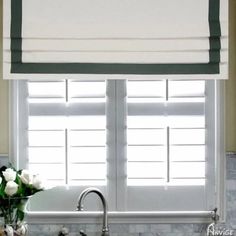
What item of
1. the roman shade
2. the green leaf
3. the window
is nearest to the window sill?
the window

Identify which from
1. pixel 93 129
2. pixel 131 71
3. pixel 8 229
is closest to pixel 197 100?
pixel 131 71

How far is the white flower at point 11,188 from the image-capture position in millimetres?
2117

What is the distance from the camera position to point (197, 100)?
2.46 meters

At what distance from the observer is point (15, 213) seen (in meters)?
2.26

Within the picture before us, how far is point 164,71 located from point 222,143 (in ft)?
1.53

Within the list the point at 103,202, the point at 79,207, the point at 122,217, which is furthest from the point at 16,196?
the point at 122,217

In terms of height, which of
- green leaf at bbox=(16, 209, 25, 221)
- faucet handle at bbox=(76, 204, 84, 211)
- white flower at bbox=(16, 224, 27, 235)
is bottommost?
white flower at bbox=(16, 224, 27, 235)

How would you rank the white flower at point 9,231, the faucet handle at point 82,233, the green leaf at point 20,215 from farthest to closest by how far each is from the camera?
the faucet handle at point 82,233 → the green leaf at point 20,215 → the white flower at point 9,231

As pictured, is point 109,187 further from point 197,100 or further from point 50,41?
point 50,41

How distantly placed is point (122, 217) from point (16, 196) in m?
0.56

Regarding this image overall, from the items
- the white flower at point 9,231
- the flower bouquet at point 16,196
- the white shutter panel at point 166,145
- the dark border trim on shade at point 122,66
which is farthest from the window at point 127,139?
Answer: the white flower at point 9,231

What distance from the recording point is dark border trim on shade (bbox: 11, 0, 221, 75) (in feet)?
A: 7.64

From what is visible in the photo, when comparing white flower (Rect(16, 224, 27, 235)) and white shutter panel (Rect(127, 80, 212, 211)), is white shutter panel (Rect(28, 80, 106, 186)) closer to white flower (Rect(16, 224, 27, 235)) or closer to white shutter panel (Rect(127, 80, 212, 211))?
white shutter panel (Rect(127, 80, 212, 211))

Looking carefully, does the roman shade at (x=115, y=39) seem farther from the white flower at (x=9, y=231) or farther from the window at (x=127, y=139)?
the white flower at (x=9, y=231)
